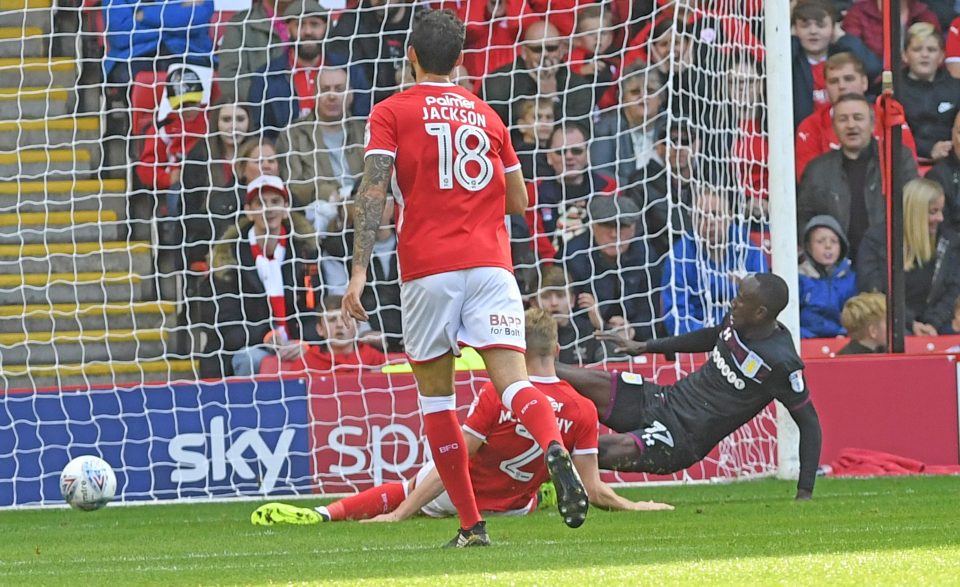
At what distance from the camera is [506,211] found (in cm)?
562

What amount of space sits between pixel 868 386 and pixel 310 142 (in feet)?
14.2

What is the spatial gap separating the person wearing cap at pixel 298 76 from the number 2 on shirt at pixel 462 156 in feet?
19.4

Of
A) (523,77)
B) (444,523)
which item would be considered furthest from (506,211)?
(523,77)

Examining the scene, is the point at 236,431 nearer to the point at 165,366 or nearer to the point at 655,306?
the point at 165,366

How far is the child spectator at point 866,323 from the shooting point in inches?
432

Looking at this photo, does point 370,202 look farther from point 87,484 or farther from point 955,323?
point 955,323

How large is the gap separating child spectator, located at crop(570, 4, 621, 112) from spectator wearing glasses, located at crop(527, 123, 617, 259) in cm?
31

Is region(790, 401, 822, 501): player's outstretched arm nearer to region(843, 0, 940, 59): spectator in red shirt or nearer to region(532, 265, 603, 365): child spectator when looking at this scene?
region(532, 265, 603, 365): child spectator

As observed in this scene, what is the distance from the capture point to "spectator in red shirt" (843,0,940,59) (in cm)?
1239

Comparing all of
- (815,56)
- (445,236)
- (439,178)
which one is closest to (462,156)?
(439,178)

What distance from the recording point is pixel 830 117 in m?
12.2

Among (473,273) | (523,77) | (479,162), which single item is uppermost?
(523,77)

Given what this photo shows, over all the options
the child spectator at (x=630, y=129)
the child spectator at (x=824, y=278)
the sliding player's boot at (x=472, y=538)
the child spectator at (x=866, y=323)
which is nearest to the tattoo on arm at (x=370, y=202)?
the sliding player's boot at (x=472, y=538)

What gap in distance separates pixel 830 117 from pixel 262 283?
4.52 meters
